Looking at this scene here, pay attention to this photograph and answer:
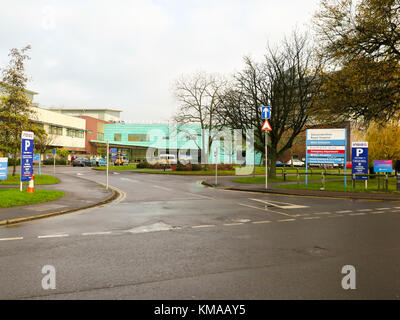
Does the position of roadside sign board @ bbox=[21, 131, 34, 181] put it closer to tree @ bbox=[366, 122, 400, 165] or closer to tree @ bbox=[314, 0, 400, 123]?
tree @ bbox=[314, 0, 400, 123]

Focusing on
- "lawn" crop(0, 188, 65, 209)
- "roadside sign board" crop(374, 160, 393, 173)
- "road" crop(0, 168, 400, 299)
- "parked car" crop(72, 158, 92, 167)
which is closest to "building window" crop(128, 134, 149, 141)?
"parked car" crop(72, 158, 92, 167)

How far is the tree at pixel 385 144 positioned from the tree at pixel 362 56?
9005 millimetres

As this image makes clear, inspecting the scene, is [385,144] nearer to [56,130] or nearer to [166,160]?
[166,160]

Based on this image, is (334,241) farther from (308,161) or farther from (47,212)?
(308,161)

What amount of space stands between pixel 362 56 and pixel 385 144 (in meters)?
13.4

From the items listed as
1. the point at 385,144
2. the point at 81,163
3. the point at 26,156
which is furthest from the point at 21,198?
the point at 81,163

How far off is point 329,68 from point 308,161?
6328 mm

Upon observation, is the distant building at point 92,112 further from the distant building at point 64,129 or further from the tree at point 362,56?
the tree at point 362,56

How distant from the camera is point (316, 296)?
3826 millimetres

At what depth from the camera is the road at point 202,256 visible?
3988mm

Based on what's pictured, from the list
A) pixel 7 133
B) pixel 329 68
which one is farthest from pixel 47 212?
pixel 329 68

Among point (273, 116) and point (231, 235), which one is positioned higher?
point (273, 116)

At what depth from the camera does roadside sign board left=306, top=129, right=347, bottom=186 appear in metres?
19.4

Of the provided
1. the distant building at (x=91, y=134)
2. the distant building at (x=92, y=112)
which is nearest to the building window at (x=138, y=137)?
the distant building at (x=92, y=112)
